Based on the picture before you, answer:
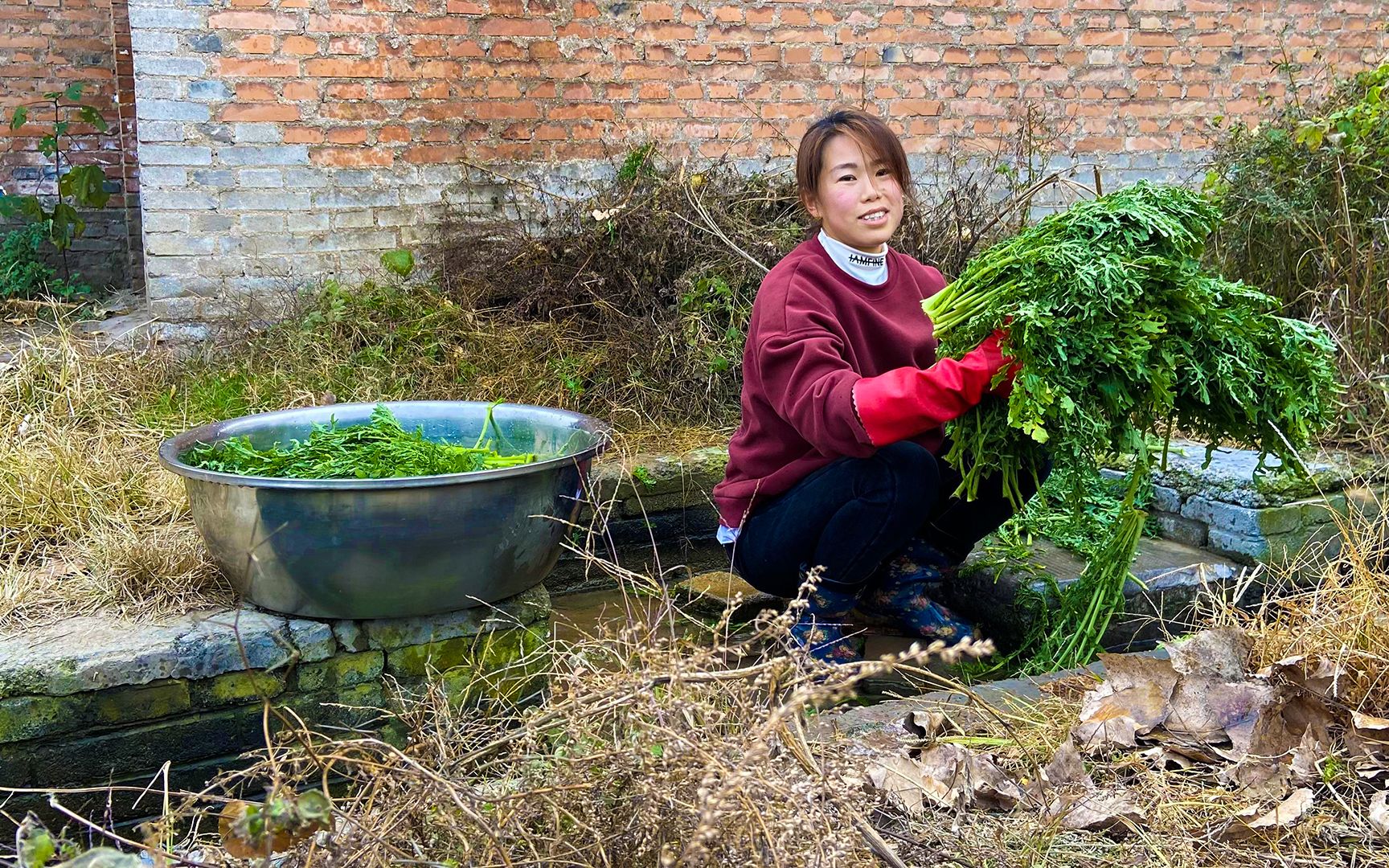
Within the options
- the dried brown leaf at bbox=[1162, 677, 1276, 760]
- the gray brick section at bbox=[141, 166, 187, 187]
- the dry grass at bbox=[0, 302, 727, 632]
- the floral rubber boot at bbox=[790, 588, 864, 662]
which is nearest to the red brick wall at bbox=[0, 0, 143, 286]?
the gray brick section at bbox=[141, 166, 187, 187]

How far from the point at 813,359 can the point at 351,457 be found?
1.30 metres

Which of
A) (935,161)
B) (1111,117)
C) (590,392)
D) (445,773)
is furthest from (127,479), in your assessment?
(1111,117)

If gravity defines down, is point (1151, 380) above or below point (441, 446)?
above

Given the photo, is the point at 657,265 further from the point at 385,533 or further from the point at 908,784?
the point at 908,784

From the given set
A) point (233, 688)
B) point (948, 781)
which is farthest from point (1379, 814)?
point (233, 688)

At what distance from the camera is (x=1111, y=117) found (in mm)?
6672

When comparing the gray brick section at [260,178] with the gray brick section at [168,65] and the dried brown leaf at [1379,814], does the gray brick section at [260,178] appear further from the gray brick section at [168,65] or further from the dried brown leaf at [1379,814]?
the dried brown leaf at [1379,814]

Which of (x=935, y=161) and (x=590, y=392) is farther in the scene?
(x=935, y=161)

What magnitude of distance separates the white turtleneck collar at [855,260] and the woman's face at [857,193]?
28 millimetres

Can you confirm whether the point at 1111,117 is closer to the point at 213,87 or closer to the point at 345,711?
the point at 213,87

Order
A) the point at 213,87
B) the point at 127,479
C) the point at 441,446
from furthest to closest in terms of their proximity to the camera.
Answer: the point at 213,87 < the point at 127,479 < the point at 441,446

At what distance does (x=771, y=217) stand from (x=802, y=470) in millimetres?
2480

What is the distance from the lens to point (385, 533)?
2.67 meters

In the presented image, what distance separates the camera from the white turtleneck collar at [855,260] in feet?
9.59
